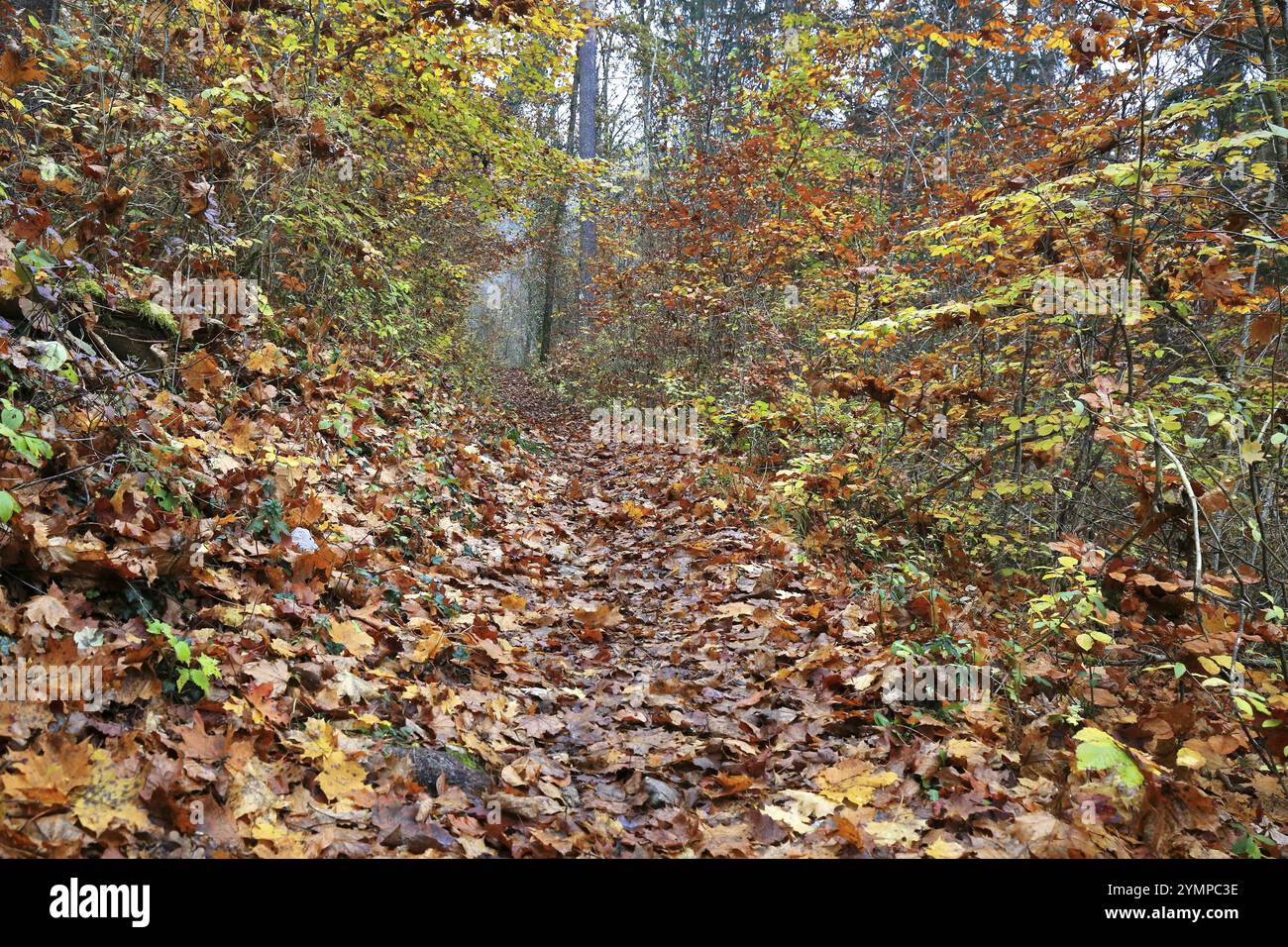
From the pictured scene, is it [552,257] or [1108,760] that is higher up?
[552,257]

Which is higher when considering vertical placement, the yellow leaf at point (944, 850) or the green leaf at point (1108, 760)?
the green leaf at point (1108, 760)

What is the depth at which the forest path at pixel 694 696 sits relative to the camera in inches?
120

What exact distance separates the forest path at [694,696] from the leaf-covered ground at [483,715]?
18 mm

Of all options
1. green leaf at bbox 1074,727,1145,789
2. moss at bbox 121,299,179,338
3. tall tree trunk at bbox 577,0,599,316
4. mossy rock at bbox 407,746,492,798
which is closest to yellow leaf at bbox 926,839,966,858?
green leaf at bbox 1074,727,1145,789

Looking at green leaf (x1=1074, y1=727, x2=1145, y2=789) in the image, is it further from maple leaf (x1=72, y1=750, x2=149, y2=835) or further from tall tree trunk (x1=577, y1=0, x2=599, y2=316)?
tall tree trunk (x1=577, y1=0, x2=599, y2=316)

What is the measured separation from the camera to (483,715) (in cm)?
383

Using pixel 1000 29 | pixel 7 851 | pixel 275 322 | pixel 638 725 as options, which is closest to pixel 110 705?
pixel 7 851

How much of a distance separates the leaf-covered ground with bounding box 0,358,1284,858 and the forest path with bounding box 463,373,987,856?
18mm

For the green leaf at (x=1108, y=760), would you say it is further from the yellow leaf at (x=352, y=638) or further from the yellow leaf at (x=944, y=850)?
the yellow leaf at (x=352, y=638)

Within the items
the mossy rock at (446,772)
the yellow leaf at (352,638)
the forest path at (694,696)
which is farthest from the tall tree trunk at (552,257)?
the mossy rock at (446,772)

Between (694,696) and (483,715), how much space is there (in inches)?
47.3

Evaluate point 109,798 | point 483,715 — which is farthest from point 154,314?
point 109,798

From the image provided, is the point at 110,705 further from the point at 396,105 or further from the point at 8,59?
the point at 396,105

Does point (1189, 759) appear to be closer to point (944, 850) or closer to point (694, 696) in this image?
point (944, 850)
